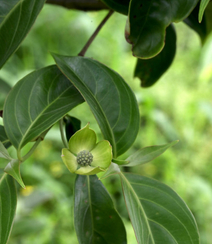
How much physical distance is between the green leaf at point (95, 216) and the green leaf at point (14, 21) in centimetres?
16

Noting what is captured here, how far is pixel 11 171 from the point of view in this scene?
257 millimetres

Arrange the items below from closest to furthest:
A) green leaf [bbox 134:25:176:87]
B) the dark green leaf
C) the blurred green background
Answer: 1. the dark green leaf
2. green leaf [bbox 134:25:176:87]
3. the blurred green background

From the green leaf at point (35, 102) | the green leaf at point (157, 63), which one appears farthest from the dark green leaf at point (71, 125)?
the green leaf at point (157, 63)

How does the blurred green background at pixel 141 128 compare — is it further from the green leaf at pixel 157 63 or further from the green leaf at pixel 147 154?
the green leaf at pixel 147 154

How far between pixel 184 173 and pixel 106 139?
1.90 metres

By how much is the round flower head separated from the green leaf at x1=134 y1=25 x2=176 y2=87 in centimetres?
23

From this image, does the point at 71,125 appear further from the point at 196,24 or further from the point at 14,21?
the point at 196,24

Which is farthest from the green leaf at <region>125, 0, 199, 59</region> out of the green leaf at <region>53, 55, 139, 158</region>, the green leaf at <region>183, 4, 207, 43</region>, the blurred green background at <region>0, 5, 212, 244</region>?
the blurred green background at <region>0, 5, 212, 244</region>

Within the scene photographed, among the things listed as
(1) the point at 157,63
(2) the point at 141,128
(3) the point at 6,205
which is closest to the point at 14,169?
(3) the point at 6,205

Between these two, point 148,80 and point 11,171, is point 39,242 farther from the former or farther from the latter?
point 11,171

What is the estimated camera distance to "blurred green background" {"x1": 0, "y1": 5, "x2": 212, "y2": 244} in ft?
5.65

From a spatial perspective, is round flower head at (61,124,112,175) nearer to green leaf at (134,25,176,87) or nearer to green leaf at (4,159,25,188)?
green leaf at (4,159,25,188)

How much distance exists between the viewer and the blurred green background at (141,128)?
172cm

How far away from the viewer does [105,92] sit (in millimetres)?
287
